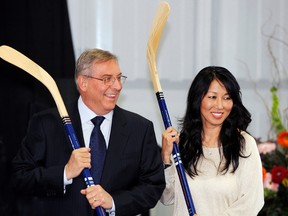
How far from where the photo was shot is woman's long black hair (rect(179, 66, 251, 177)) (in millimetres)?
2348

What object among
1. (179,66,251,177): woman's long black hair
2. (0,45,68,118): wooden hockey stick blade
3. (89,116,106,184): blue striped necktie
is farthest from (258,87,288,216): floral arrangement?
(0,45,68,118): wooden hockey stick blade

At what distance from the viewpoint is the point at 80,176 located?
7.25ft

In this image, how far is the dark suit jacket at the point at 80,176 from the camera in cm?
218

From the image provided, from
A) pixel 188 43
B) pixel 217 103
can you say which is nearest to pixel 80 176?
pixel 217 103

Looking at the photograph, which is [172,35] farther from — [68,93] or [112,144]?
[112,144]

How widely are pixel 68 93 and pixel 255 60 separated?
1110mm

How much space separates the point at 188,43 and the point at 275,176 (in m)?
0.96

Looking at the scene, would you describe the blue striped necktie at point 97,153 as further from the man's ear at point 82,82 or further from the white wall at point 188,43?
the white wall at point 188,43

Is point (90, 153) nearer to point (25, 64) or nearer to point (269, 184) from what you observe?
point (25, 64)

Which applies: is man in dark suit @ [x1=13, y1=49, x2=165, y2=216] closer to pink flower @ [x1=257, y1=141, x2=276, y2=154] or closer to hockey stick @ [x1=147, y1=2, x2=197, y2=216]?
hockey stick @ [x1=147, y1=2, x2=197, y2=216]

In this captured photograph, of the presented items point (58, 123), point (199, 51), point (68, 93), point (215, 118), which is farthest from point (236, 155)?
point (199, 51)

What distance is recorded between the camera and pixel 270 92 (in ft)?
12.4

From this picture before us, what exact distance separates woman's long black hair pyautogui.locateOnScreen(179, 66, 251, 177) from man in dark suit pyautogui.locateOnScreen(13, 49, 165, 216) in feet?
0.57

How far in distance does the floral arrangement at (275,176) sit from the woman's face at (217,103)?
2.26ft
